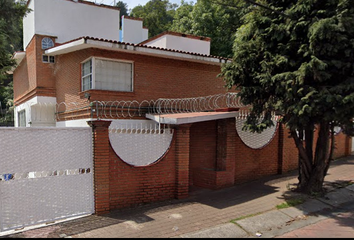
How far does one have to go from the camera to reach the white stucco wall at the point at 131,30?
15.1 metres

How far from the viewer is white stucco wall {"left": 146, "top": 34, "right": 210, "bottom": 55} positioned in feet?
40.9

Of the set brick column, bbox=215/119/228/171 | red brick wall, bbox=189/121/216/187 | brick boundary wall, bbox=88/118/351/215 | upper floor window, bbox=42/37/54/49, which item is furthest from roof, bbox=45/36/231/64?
brick column, bbox=215/119/228/171

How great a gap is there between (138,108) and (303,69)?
18.1 ft

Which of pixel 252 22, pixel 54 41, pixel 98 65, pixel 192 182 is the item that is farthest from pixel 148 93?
pixel 54 41

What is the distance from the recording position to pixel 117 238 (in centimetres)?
451

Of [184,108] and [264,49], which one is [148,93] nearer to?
[184,108]

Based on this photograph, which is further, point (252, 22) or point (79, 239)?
→ point (252, 22)

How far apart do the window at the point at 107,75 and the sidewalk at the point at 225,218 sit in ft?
14.6

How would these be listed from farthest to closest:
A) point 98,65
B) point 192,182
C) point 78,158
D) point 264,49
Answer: point 98,65 → point 192,182 → point 264,49 → point 78,158

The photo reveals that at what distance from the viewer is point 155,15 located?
97.9 ft

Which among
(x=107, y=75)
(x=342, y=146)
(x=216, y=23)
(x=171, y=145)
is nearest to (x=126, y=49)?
(x=107, y=75)

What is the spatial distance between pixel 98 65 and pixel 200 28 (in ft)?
44.4

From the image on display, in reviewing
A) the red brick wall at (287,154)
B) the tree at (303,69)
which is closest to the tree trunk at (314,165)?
the tree at (303,69)

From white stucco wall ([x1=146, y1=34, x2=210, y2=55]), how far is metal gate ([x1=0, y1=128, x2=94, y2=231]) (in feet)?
26.8
